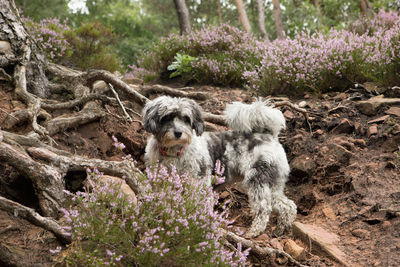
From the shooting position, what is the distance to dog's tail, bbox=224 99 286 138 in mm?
5228

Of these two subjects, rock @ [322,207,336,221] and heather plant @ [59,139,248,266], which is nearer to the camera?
heather plant @ [59,139,248,266]

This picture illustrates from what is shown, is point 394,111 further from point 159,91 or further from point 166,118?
point 159,91

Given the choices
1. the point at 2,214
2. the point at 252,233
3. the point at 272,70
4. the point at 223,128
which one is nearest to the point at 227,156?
the point at 252,233

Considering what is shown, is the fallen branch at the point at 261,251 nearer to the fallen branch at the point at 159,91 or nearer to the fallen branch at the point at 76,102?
the fallen branch at the point at 76,102

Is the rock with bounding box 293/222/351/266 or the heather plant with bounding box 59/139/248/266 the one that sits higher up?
the heather plant with bounding box 59/139/248/266

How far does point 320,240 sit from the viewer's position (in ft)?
13.7

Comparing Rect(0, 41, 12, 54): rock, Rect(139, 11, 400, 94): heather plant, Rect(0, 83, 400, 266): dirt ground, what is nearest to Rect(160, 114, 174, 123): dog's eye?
Rect(0, 83, 400, 266): dirt ground

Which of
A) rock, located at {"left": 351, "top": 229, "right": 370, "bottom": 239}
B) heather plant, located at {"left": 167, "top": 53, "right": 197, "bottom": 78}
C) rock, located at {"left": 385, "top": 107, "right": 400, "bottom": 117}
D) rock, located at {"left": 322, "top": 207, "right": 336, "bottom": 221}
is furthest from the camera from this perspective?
heather plant, located at {"left": 167, "top": 53, "right": 197, "bottom": 78}

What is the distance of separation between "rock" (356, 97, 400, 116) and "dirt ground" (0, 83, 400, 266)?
0.27 feet

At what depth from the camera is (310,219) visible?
16.4ft

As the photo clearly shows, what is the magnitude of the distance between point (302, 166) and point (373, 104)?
1.82m

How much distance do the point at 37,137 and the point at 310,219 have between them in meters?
3.73

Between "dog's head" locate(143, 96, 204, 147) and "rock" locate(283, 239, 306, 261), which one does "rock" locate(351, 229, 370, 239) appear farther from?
"dog's head" locate(143, 96, 204, 147)

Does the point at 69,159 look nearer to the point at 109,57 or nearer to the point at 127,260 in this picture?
the point at 127,260
